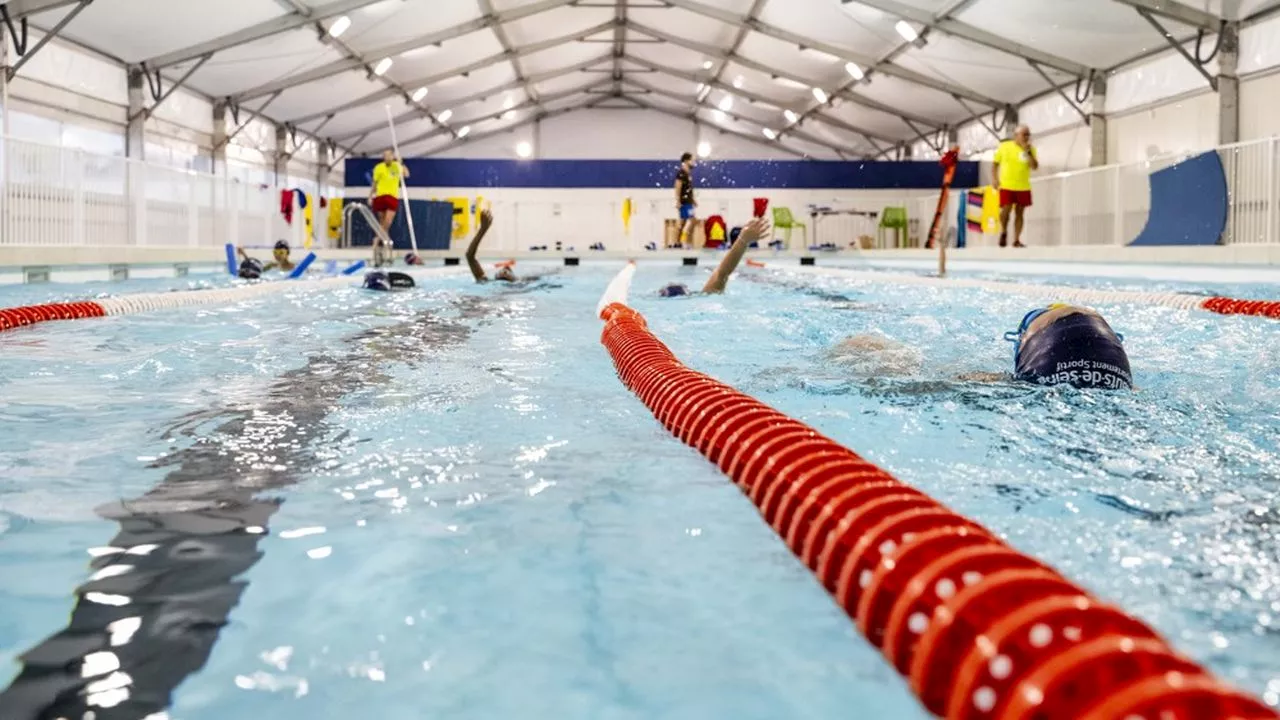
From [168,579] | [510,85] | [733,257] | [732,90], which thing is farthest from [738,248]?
[732,90]

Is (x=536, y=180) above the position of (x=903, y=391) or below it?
above

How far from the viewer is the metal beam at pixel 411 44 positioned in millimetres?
18375

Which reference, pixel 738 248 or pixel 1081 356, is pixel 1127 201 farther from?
pixel 1081 356

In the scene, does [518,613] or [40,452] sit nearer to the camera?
[518,613]

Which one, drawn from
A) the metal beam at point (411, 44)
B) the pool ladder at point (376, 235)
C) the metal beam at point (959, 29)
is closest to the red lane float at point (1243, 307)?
the pool ladder at point (376, 235)

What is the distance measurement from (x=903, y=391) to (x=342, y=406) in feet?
5.74

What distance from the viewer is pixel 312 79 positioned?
1936 centimetres

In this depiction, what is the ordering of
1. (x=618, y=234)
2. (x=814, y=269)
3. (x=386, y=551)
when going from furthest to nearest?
(x=618, y=234), (x=814, y=269), (x=386, y=551)

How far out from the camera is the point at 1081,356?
3146mm

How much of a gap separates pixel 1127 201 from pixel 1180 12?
3.05 meters

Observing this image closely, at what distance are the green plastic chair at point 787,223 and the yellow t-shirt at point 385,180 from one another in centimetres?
987

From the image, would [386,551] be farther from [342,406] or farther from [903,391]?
[903,391]

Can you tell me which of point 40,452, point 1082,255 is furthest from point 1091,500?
point 1082,255

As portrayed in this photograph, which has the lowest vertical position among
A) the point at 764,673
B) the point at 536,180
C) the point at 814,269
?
the point at 764,673
